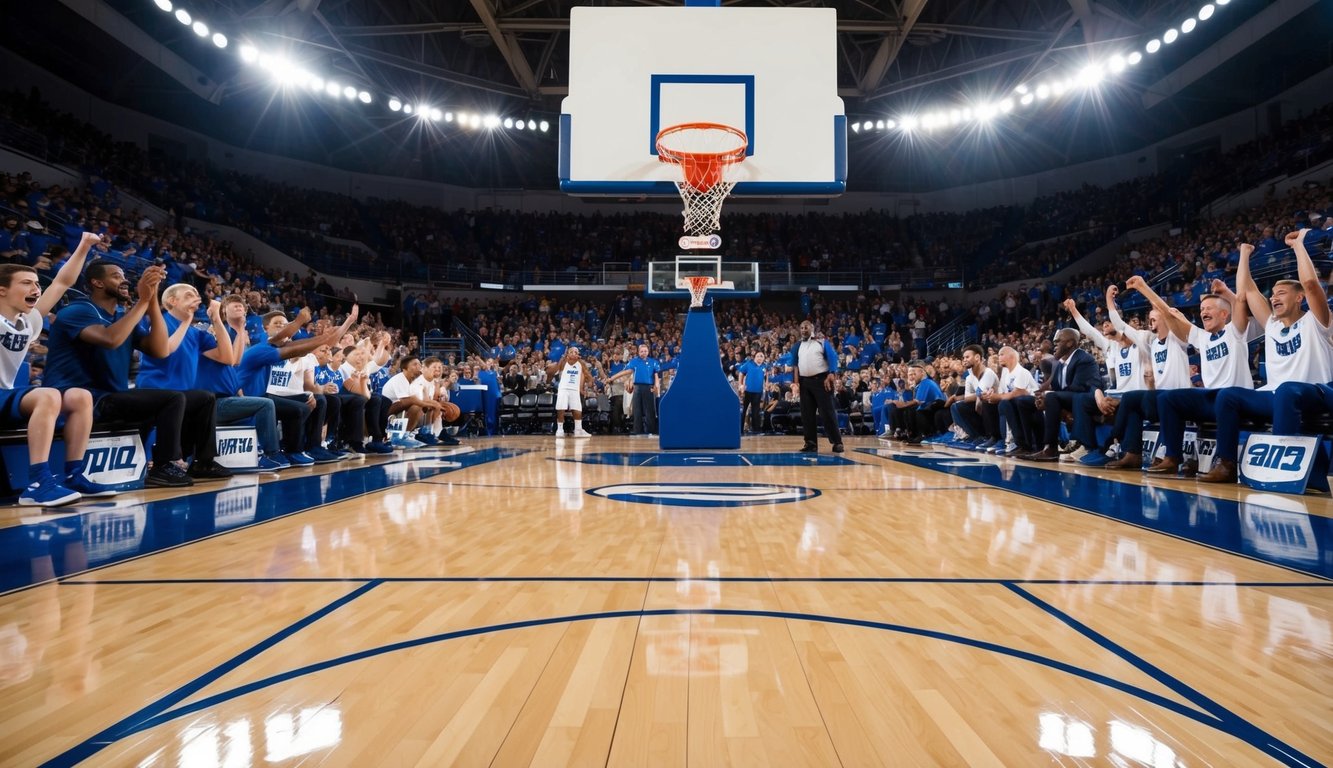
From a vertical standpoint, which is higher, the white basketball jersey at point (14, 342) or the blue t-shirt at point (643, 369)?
the blue t-shirt at point (643, 369)

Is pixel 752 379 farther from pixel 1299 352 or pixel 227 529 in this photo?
pixel 227 529

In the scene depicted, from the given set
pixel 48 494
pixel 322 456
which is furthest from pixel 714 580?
pixel 322 456

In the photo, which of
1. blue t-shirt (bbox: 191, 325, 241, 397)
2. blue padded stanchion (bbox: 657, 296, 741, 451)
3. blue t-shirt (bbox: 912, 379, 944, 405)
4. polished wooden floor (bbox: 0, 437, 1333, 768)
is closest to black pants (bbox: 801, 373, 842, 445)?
blue padded stanchion (bbox: 657, 296, 741, 451)

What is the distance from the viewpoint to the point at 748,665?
5.18 ft

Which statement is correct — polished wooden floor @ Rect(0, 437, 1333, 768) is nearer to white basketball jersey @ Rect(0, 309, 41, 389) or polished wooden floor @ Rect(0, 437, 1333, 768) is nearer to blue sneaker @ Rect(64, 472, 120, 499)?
blue sneaker @ Rect(64, 472, 120, 499)

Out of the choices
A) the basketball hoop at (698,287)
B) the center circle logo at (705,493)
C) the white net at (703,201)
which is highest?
the white net at (703,201)

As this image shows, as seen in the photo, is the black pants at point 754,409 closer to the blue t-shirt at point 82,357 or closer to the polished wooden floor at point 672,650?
the polished wooden floor at point 672,650

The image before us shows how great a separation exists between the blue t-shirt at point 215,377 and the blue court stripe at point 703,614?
5.15 metres

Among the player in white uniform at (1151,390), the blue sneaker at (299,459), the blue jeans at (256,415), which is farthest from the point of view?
the blue sneaker at (299,459)

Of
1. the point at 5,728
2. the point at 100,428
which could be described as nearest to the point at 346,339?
the point at 100,428

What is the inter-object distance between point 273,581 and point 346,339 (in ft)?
23.6

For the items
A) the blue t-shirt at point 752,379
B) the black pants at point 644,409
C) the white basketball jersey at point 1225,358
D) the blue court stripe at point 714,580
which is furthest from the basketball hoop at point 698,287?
the blue court stripe at point 714,580

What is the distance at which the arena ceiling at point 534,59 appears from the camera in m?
15.8

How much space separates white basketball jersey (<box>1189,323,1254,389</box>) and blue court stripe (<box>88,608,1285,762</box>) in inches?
206
